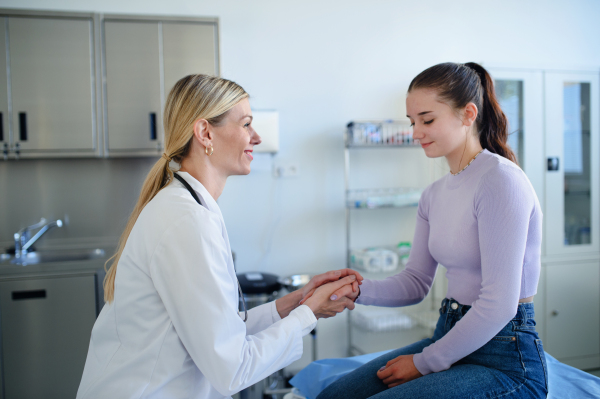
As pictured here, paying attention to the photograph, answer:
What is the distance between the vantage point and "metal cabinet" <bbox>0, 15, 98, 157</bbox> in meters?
2.47

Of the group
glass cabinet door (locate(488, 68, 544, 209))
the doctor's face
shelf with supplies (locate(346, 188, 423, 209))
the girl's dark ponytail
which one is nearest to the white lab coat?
the doctor's face

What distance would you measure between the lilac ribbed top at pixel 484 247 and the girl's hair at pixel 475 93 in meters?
0.13

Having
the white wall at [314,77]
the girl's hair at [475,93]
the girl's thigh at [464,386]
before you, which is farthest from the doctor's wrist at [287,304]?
the white wall at [314,77]

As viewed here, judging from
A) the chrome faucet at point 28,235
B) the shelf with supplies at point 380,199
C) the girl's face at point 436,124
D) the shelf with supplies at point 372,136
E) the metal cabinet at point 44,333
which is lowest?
the metal cabinet at point 44,333

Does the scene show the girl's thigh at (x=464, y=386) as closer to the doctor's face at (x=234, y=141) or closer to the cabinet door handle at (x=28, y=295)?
the doctor's face at (x=234, y=141)

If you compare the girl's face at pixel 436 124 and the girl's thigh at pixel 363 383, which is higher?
the girl's face at pixel 436 124

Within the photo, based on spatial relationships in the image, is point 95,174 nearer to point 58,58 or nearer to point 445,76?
point 58,58

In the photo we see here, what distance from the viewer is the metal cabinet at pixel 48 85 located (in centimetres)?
247

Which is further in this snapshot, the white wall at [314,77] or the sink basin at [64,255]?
the white wall at [314,77]

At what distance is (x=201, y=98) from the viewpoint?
121cm

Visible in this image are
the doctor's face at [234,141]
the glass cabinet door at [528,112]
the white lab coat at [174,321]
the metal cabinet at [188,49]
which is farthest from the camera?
the glass cabinet door at [528,112]

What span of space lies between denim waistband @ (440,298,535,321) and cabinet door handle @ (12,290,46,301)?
2.15 m

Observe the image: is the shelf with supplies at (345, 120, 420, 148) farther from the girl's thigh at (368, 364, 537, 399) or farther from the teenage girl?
the girl's thigh at (368, 364, 537, 399)

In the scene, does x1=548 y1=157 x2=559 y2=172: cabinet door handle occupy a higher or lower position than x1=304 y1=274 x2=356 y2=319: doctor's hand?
higher
